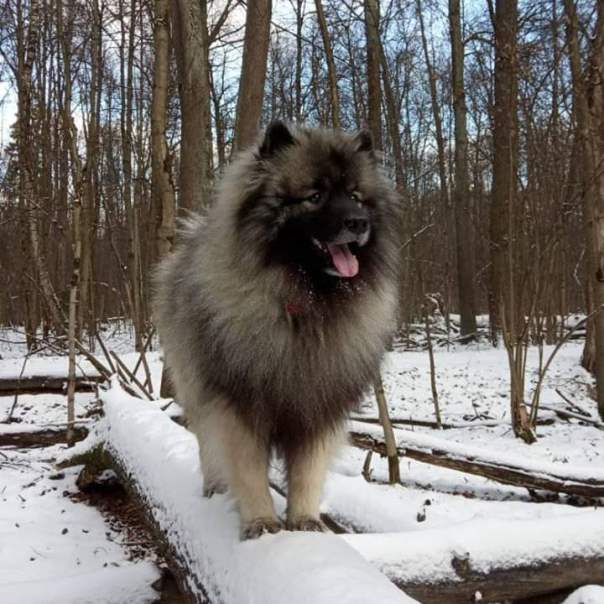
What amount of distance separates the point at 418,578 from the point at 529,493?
3.25 meters

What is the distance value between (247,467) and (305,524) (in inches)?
15.8

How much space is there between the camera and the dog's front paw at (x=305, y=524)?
116 inches

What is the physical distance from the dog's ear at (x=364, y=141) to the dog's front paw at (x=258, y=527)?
1.78 m

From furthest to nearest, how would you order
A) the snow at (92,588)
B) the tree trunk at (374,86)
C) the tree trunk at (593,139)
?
the tree trunk at (593,139) → the tree trunk at (374,86) → the snow at (92,588)

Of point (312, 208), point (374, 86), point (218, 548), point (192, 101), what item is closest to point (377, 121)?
point (374, 86)

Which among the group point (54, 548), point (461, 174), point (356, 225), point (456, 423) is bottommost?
point (456, 423)

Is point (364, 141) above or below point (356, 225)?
above

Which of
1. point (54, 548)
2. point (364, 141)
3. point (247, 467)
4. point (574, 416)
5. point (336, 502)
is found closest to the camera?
point (247, 467)

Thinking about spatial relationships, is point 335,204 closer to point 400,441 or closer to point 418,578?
point 418,578

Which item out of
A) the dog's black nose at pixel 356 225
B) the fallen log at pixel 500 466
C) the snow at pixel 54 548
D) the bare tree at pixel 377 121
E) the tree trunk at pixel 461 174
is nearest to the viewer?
the dog's black nose at pixel 356 225

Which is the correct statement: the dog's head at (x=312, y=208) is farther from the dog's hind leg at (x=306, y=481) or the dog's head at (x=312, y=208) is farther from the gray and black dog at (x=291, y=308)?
the dog's hind leg at (x=306, y=481)

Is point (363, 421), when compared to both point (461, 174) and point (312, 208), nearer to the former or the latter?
point (312, 208)

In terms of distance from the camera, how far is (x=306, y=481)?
3.00 m

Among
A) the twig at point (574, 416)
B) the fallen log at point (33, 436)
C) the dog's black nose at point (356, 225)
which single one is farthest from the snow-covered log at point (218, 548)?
the twig at point (574, 416)
